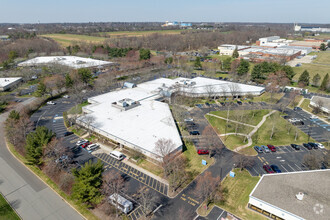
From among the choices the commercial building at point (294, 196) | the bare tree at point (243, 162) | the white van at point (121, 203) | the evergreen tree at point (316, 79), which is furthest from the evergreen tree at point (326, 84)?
the white van at point (121, 203)

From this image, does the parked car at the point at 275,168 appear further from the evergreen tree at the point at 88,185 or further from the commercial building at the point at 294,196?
the evergreen tree at the point at 88,185

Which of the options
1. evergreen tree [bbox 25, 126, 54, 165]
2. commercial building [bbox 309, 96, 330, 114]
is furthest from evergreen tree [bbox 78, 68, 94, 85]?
commercial building [bbox 309, 96, 330, 114]

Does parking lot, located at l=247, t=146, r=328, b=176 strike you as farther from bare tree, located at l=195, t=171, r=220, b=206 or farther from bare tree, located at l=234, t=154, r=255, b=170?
bare tree, located at l=195, t=171, r=220, b=206

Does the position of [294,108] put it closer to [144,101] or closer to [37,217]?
[144,101]

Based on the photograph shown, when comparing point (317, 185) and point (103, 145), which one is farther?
point (103, 145)


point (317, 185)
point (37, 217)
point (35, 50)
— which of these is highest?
point (35, 50)

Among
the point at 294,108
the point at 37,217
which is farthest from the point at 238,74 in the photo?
the point at 37,217

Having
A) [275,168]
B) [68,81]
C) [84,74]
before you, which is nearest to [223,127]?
[275,168]
